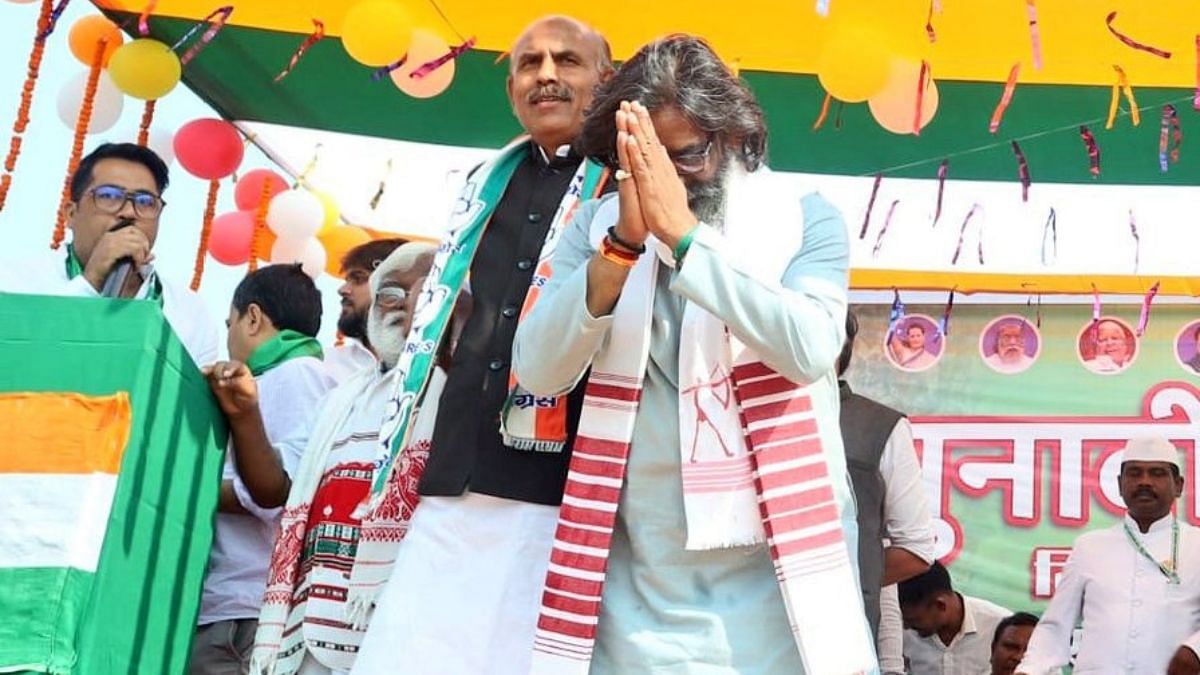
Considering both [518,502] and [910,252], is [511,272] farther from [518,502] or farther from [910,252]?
[910,252]

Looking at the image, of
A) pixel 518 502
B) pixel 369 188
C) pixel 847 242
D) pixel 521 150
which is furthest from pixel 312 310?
pixel 369 188

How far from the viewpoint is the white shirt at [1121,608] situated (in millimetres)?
6098

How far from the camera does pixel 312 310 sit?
4250mm

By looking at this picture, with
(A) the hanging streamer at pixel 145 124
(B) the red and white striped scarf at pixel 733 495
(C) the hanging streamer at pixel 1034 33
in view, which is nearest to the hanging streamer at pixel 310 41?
(A) the hanging streamer at pixel 145 124

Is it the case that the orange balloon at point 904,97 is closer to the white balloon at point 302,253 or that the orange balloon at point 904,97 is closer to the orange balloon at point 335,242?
the white balloon at point 302,253

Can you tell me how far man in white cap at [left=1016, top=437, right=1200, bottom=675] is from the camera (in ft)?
20.0

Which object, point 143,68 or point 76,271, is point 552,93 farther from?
point 143,68

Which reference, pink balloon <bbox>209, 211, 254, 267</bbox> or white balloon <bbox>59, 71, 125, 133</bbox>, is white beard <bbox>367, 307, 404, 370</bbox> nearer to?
white balloon <bbox>59, 71, 125, 133</bbox>

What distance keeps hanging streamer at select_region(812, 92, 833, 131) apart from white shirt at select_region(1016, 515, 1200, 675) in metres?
1.97

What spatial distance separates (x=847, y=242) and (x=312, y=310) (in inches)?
82.5

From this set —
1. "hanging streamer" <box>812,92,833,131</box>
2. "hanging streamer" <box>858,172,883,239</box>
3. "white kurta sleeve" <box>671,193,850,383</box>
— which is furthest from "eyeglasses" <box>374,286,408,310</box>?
"hanging streamer" <box>858,172,883,239</box>

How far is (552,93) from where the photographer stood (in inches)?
116

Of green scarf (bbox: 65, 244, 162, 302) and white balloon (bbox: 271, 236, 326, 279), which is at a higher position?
white balloon (bbox: 271, 236, 326, 279)

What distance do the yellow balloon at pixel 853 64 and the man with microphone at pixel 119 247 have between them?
263cm
